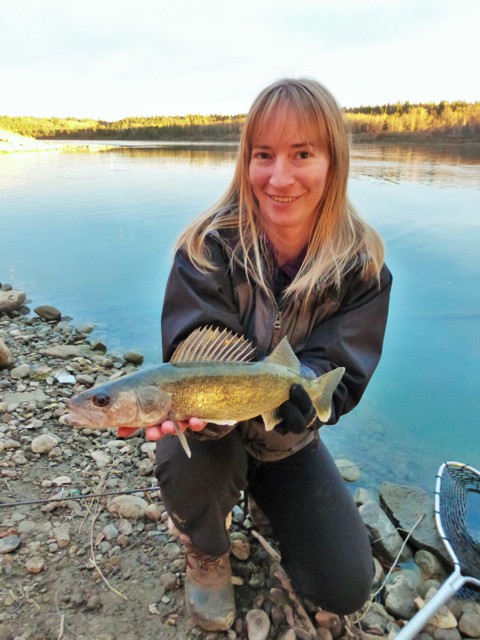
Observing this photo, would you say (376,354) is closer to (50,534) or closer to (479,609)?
(479,609)

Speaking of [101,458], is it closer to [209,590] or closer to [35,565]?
[35,565]

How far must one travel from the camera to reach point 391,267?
288 inches

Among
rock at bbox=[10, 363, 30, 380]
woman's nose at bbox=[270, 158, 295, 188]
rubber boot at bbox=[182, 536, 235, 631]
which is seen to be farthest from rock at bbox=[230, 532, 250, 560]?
rock at bbox=[10, 363, 30, 380]

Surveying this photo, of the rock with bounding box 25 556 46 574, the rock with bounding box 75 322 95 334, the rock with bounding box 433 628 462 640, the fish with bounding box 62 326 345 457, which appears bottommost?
the rock with bounding box 75 322 95 334

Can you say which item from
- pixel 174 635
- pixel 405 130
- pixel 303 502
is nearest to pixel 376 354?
pixel 303 502

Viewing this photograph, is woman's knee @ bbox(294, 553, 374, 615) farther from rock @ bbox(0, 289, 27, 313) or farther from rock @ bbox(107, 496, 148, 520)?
rock @ bbox(0, 289, 27, 313)

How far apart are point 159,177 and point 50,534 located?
16.2 m

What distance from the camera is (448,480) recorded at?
3.05 m

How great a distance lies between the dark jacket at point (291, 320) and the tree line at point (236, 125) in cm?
354

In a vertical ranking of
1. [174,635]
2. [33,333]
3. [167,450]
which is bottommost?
[33,333]

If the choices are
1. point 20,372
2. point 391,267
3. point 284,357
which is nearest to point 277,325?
point 284,357

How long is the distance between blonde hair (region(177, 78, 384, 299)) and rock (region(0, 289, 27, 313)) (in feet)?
15.5

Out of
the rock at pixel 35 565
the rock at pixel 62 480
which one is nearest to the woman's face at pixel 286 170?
the rock at pixel 62 480

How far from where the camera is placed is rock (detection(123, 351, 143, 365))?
5098 mm
